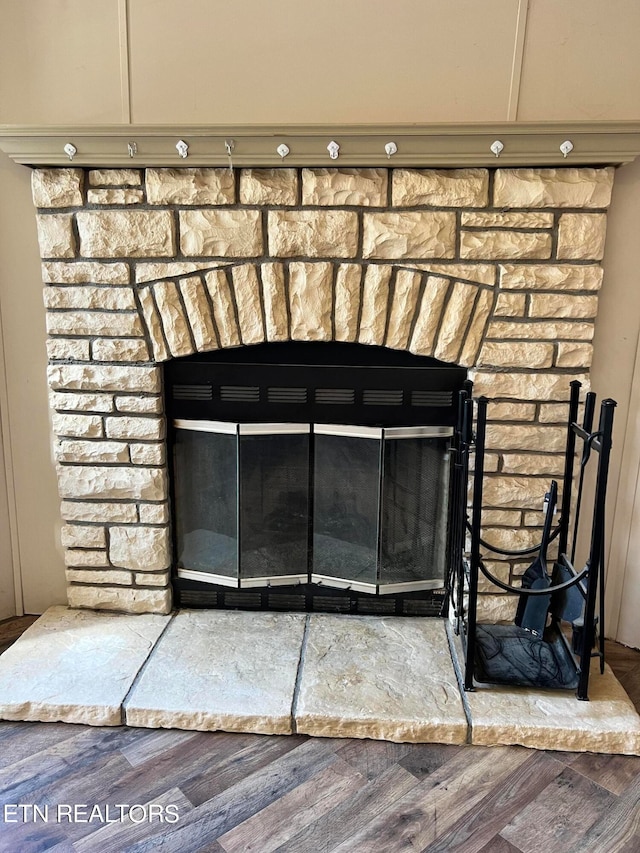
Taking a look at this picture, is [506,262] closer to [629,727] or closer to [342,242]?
[342,242]

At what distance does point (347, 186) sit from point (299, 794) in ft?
5.56

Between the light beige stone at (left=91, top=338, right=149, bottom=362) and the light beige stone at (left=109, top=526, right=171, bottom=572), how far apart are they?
608 millimetres

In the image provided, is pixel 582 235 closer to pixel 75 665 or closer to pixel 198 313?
pixel 198 313

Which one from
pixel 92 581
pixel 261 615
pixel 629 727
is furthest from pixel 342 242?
pixel 629 727

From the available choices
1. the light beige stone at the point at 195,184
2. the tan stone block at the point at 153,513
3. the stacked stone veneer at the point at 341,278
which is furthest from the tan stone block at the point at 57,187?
the tan stone block at the point at 153,513

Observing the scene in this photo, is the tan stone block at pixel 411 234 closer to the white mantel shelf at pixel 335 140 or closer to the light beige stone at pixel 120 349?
the white mantel shelf at pixel 335 140

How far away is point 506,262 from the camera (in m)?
1.82

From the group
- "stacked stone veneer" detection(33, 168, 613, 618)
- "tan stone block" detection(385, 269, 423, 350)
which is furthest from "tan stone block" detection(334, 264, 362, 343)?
"tan stone block" detection(385, 269, 423, 350)

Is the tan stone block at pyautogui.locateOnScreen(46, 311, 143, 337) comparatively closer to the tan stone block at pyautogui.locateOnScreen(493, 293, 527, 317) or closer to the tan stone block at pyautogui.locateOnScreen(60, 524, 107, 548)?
the tan stone block at pyautogui.locateOnScreen(60, 524, 107, 548)

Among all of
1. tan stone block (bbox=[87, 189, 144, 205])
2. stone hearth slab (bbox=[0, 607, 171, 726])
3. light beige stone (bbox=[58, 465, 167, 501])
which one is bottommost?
stone hearth slab (bbox=[0, 607, 171, 726])

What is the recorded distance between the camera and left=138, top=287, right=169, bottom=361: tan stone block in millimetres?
1918

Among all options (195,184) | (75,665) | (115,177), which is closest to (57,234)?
(115,177)

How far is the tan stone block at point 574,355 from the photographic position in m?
1.85

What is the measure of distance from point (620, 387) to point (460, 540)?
0.74 metres
